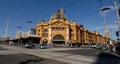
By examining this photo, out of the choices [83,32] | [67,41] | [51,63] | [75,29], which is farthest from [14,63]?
[83,32]

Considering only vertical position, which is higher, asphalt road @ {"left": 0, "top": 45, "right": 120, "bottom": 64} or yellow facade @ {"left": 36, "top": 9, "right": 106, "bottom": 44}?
yellow facade @ {"left": 36, "top": 9, "right": 106, "bottom": 44}

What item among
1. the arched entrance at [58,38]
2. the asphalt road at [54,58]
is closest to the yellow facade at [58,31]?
the arched entrance at [58,38]

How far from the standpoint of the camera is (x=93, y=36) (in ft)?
429

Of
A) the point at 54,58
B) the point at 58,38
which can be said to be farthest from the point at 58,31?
the point at 54,58

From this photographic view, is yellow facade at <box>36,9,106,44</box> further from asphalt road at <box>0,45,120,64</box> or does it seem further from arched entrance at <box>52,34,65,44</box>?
asphalt road at <box>0,45,120,64</box>

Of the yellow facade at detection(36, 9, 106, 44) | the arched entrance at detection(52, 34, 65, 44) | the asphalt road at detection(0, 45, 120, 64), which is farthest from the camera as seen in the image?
the yellow facade at detection(36, 9, 106, 44)

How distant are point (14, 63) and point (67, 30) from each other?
247ft

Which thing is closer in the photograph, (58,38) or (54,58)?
(54,58)

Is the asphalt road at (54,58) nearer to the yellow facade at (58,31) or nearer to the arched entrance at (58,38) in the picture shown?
Answer: the arched entrance at (58,38)

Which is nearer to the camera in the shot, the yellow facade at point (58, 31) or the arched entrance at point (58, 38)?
the arched entrance at point (58, 38)

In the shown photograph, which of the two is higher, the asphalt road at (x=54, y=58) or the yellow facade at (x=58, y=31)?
the yellow facade at (x=58, y=31)

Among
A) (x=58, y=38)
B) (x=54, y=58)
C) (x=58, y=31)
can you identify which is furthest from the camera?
(x=58, y=31)

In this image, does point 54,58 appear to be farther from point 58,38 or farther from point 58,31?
point 58,31

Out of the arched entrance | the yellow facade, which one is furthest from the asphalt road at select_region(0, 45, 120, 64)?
the yellow facade
